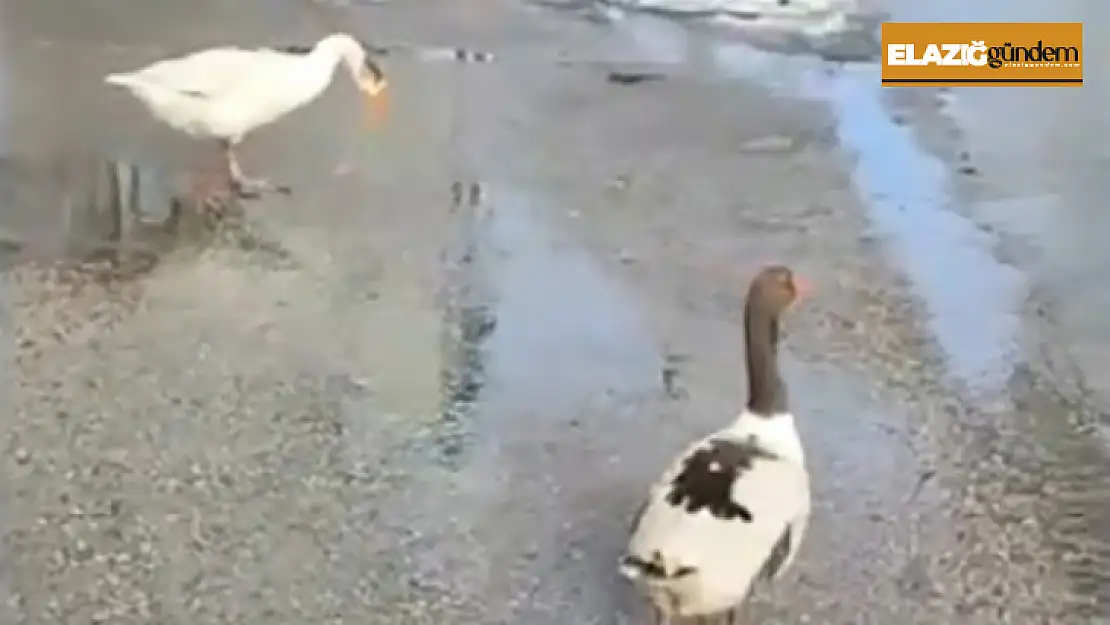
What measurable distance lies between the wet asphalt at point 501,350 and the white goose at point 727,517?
0.11 m

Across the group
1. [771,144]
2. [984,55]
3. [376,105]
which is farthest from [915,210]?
[376,105]

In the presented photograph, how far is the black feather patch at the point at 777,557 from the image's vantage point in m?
1.02

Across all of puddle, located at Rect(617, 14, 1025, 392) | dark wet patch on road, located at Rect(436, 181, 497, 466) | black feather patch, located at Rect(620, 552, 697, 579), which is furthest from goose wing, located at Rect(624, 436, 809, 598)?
puddle, located at Rect(617, 14, 1025, 392)

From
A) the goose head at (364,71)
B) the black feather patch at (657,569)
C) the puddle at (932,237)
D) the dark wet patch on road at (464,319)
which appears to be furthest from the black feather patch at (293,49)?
the black feather patch at (657,569)

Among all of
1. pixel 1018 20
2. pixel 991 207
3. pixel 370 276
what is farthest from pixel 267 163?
pixel 1018 20

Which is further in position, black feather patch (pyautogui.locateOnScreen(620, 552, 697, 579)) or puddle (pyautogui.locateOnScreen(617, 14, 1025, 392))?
puddle (pyautogui.locateOnScreen(617, 14, 1025, 392))

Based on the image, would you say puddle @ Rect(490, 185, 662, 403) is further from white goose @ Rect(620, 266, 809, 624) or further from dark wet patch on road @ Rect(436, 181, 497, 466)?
white goose @ Rect(620, 266, 809, 624)

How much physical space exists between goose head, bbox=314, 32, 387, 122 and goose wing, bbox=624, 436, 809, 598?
989mm

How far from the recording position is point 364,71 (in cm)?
197

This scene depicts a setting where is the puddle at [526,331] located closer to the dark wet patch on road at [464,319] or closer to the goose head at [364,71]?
the dark wet patch on road at [464,319]

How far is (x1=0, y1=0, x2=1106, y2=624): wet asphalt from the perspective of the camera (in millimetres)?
1181

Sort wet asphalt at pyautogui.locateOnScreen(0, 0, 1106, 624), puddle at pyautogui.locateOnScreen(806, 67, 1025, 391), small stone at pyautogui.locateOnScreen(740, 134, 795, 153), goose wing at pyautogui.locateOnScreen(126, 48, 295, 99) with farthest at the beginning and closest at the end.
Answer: small stone at pyautogui.locateOnScreen(740, 134, 795, 153) → goose wing at pyautogui.locateOnScreen(126, 48, 295, 99) → puddle at pyautogui.locateOnScreen(806, 67, 1025, 391) → wet asphalt at pyautogui.locateOnScreen(0, 0, 1106, 624)

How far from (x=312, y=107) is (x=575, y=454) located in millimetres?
785

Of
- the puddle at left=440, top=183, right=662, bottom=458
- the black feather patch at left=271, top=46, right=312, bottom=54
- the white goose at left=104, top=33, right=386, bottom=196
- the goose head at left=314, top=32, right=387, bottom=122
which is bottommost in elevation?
the puddle at left=440, top=183, right=662, bottom=458
